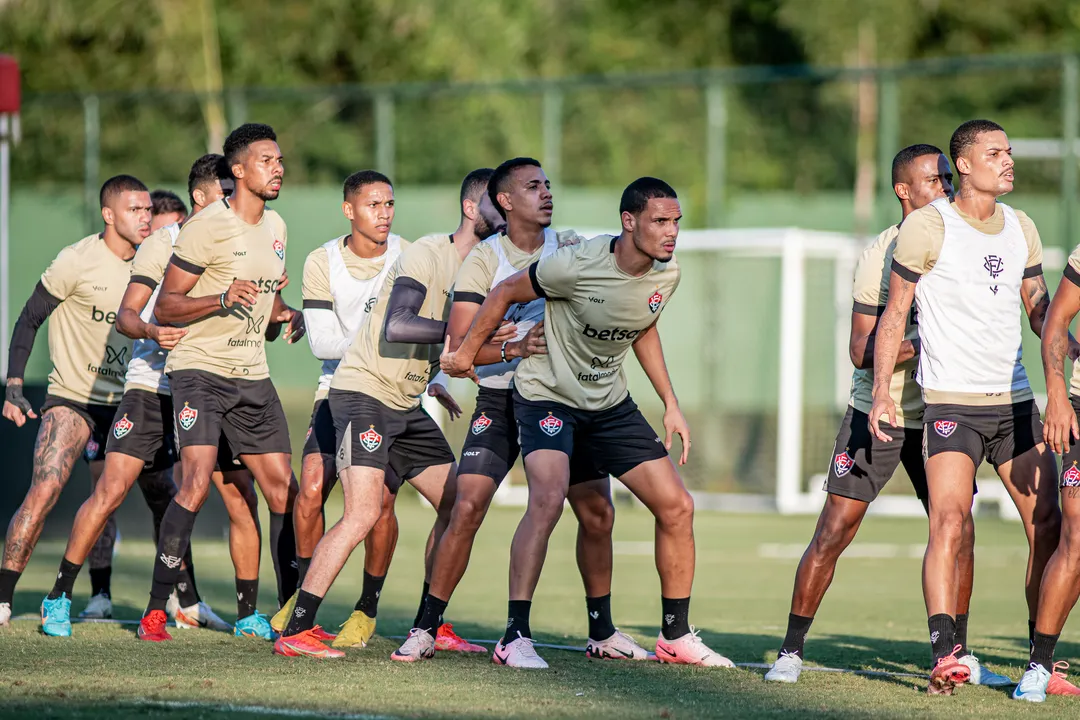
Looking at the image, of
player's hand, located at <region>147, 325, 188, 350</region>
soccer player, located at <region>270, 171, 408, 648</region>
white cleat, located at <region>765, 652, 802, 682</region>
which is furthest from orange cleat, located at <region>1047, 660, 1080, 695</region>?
player's hand, located at <region>147, 325, 188, 350</region>

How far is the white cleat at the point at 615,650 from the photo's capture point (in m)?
8.00

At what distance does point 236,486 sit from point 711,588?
15.6 feet

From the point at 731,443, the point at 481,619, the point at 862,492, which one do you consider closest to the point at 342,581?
the point at 481,619

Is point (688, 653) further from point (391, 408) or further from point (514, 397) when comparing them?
point (391, 408)

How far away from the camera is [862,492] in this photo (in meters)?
7.42

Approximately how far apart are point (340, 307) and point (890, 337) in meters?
3.26

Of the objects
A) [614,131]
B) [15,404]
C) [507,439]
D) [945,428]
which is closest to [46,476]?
[15,404]

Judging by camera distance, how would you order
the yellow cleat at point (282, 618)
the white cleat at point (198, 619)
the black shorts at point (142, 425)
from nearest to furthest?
the yellow cleat at point (282, 618) → the black shorts at point (142, 425) → the white cleat at point (198, 619)

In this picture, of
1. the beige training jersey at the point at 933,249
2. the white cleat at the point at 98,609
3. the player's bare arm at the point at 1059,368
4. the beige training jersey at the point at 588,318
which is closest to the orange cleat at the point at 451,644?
the beige training jersey at the point at 588,318

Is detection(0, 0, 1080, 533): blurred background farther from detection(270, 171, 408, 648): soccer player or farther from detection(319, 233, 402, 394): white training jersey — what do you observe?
detection(319, 233, 402, 394): white training jersey

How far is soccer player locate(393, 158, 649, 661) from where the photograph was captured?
7691mm

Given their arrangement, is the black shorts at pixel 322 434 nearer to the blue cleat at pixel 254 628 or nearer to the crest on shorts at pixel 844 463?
the blue cleat at pixel 254 628

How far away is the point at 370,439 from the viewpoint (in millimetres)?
→ 7832

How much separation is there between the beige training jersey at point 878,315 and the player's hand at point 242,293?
300cm
